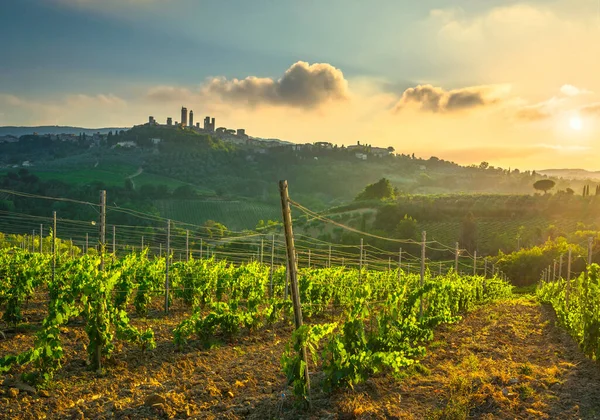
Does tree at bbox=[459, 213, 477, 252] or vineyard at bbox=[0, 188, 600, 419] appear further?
tree at bbox=[459, 213, 477, 252]

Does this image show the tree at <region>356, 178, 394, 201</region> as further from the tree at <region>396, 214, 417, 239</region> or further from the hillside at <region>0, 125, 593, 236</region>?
the tree at <region>396, 214, 417, 239</region>

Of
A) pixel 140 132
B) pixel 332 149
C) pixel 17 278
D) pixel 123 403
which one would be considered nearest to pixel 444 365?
pixel 123 403

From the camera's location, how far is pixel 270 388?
7281 millimetres

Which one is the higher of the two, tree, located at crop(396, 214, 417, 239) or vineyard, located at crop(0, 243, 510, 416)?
vineyard, located at crop(0, 243, 510, 416)

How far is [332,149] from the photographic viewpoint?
17600cm

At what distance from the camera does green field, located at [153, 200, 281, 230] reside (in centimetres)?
9038

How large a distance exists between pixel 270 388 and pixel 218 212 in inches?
3544

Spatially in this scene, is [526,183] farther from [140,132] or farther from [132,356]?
[132,356]

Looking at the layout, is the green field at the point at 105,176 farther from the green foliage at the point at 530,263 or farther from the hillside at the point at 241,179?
the green foliage at the point at 530,263

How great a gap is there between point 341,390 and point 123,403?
312 cm

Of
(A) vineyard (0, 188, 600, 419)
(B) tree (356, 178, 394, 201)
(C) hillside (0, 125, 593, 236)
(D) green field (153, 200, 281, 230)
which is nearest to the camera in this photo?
(A) vineyard (0, 188, 600, 419)

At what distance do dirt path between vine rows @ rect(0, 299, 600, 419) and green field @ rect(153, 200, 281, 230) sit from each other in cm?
8055

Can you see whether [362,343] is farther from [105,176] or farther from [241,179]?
[241,179]

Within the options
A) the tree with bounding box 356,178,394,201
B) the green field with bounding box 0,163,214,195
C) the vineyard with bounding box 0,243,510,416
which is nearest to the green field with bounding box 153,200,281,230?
the green field with bounding box 0,163,214,195
